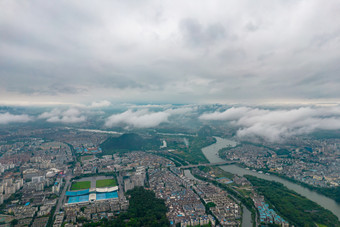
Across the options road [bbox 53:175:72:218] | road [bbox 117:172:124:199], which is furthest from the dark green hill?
road [bbox 117:172:124:199]

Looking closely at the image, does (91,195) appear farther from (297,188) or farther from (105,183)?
(297,188)

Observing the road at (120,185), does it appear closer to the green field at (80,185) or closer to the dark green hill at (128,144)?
the green field at (80,185)

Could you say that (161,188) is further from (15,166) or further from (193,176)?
(15,166)

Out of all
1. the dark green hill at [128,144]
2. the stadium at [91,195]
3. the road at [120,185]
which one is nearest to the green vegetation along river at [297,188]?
the dark green hill at [128,144]

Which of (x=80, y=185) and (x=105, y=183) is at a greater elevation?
(x=80, y=185)

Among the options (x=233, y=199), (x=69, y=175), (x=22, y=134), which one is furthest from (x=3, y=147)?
(x=233, y=199)

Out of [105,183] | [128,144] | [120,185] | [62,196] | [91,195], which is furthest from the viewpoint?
[128,144]

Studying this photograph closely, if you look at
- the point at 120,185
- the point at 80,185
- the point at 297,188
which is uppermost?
the point at 80,185

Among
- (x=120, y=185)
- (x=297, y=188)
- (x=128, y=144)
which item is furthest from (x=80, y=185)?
(x=297, y=188)
